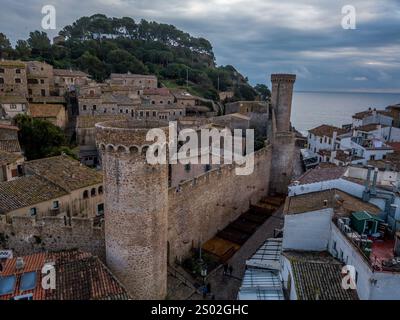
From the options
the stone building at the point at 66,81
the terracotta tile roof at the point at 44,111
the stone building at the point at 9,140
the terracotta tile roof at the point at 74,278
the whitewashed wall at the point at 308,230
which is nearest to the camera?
the terracotta tile roof at the point at 74,278

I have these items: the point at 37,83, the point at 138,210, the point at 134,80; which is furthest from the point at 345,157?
the point at 134,80

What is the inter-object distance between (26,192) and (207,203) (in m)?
10.1

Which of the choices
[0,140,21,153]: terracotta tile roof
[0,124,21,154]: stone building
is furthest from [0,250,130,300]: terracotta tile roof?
[0,124,21,154]: stone building

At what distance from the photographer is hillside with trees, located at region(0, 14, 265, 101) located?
64.2 metres

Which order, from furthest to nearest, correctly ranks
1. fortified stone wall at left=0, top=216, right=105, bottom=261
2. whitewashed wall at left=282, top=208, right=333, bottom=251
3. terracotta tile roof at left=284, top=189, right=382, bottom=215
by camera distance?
fortified stone wall at left=0, top=216, right=105, bottom=261 < terracotta tile roof at left=284, top=189, right=382, bottom=215 < whitewashed wall at left=282, top=208, right=333, bottom=251

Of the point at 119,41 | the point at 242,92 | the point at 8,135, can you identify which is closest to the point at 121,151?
the point at 8,135

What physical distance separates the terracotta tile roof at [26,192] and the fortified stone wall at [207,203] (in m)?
6.66

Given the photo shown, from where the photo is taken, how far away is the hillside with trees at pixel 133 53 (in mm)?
64188

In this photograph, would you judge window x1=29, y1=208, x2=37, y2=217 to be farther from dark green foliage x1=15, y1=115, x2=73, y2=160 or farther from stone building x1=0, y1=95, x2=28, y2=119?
stone building x1=0, y1=95, x2=28, y2=119

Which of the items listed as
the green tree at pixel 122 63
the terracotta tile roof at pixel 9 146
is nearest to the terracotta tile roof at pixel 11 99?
the terracotta tile roof at pixel 9 146

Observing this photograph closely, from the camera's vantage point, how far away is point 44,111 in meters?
34.1

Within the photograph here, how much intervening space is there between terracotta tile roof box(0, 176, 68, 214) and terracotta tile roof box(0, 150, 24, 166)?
260 centimetres

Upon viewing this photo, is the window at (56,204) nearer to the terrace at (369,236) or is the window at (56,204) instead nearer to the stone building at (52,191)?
the stone building at (52,191)

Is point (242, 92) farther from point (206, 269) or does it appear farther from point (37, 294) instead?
point (37, 294)
